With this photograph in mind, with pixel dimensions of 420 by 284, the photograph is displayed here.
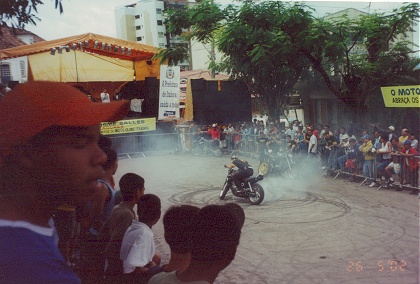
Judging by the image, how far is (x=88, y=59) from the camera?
4.13 meters

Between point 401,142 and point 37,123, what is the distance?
9.43m

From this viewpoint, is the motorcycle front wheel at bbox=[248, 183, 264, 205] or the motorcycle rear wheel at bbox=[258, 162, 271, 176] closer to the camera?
the motorcycle front wheel at bbox=[248, 183, 264, 205]

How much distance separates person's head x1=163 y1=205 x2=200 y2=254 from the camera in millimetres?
1981

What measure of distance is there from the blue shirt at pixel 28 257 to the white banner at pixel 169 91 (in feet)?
15.3

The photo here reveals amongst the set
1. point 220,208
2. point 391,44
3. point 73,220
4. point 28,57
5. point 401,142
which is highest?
point 391,44

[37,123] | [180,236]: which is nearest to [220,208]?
[180,236]

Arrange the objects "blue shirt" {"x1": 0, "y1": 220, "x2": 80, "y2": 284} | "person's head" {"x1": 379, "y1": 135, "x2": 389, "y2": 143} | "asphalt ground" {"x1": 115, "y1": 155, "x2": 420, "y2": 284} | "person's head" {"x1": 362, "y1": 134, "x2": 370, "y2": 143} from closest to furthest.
→ "blue shirt" {"x1": 0, "y1": 220, "x2": 80, "y2": 284}
"asphalt ground" {"x1": 115, "y1": 155, "x2": 420, "y2": 284}
"person's head" {"x1": 379, "y1": 135, "x2": 389, "y2": 143}
"person's head" {"x1": 362, "y1": 134, "x2": 370, "y2": 143}

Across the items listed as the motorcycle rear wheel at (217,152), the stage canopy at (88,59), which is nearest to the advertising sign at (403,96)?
the stage canopy at (88,59)

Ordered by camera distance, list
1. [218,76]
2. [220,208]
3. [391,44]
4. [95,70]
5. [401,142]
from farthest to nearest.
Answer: [218,76]
[391,44]
[401,142]
[95,70]
[220,208]

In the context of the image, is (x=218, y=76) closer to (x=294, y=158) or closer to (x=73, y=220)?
(x=294, y=158)

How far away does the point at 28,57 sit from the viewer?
2.97 m

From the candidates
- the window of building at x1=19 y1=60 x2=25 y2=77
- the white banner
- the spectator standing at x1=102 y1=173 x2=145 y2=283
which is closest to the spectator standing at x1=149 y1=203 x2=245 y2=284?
the spectator standing at x1=102 y1=173 x2=145 y2=283

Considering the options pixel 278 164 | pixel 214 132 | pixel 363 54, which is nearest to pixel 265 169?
pixel 278 164

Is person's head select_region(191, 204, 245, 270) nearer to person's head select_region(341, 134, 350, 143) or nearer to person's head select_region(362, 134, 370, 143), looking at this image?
person's head select_region(362, 134, 370, 143)
